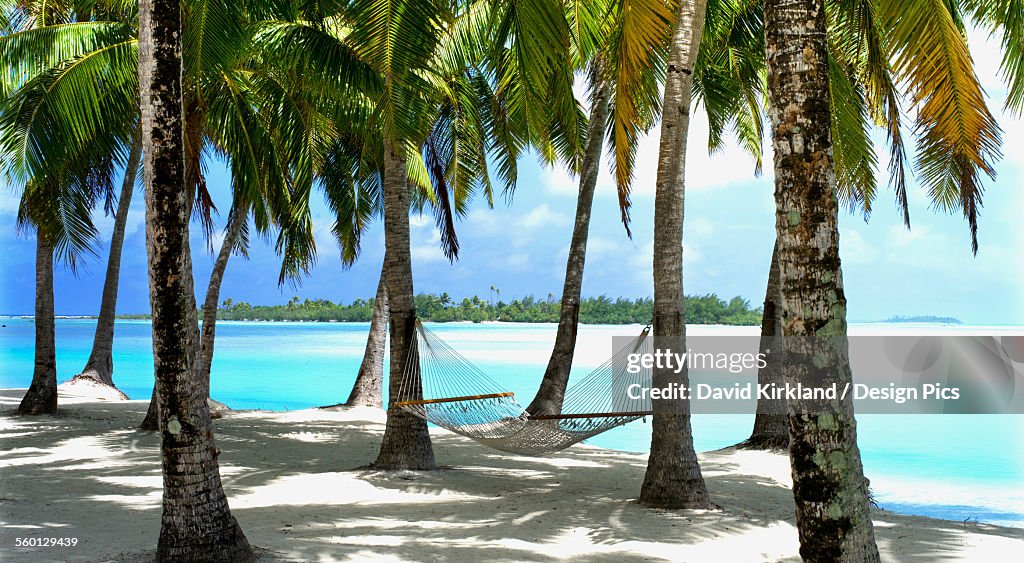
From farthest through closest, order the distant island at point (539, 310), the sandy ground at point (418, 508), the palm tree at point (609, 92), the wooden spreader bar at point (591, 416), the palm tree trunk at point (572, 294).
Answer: the distant island at point (539, 310)
the palm tree trunk at point (572, 294)
the wooden spreader bar at point (591, 416)
the palm tree at point (609, 92)
the sandy ground at point (418, 508)

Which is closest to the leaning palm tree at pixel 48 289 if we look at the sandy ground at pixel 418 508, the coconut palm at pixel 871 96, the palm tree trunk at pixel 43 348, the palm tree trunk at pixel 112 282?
the palm tree trunk at pixel 43 348

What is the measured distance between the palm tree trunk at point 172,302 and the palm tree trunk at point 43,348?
5129mm

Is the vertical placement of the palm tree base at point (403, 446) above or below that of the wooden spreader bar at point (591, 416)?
below

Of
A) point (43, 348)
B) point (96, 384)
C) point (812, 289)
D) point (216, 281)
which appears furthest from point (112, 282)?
point (812, 289)

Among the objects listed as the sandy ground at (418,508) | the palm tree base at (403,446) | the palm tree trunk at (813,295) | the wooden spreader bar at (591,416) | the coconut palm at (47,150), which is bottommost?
the sandy ground at (418,508)

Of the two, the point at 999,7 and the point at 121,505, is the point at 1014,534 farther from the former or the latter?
the point at 121,505

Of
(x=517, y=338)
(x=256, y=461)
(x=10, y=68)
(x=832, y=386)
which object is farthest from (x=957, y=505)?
(x=517, y=338)

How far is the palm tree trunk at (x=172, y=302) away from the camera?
2.98 meters

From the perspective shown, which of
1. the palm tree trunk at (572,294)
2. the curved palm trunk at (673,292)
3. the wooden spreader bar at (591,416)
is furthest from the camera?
the palm tree trunk at (572,294)

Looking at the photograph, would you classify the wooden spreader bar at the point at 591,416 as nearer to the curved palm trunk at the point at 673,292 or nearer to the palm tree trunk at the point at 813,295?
the curved palm trunk at the point at 673,292

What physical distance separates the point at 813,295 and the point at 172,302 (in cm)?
214

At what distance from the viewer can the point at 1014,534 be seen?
4398 millimetres

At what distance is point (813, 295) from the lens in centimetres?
216

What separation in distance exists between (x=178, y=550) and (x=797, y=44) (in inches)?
104
